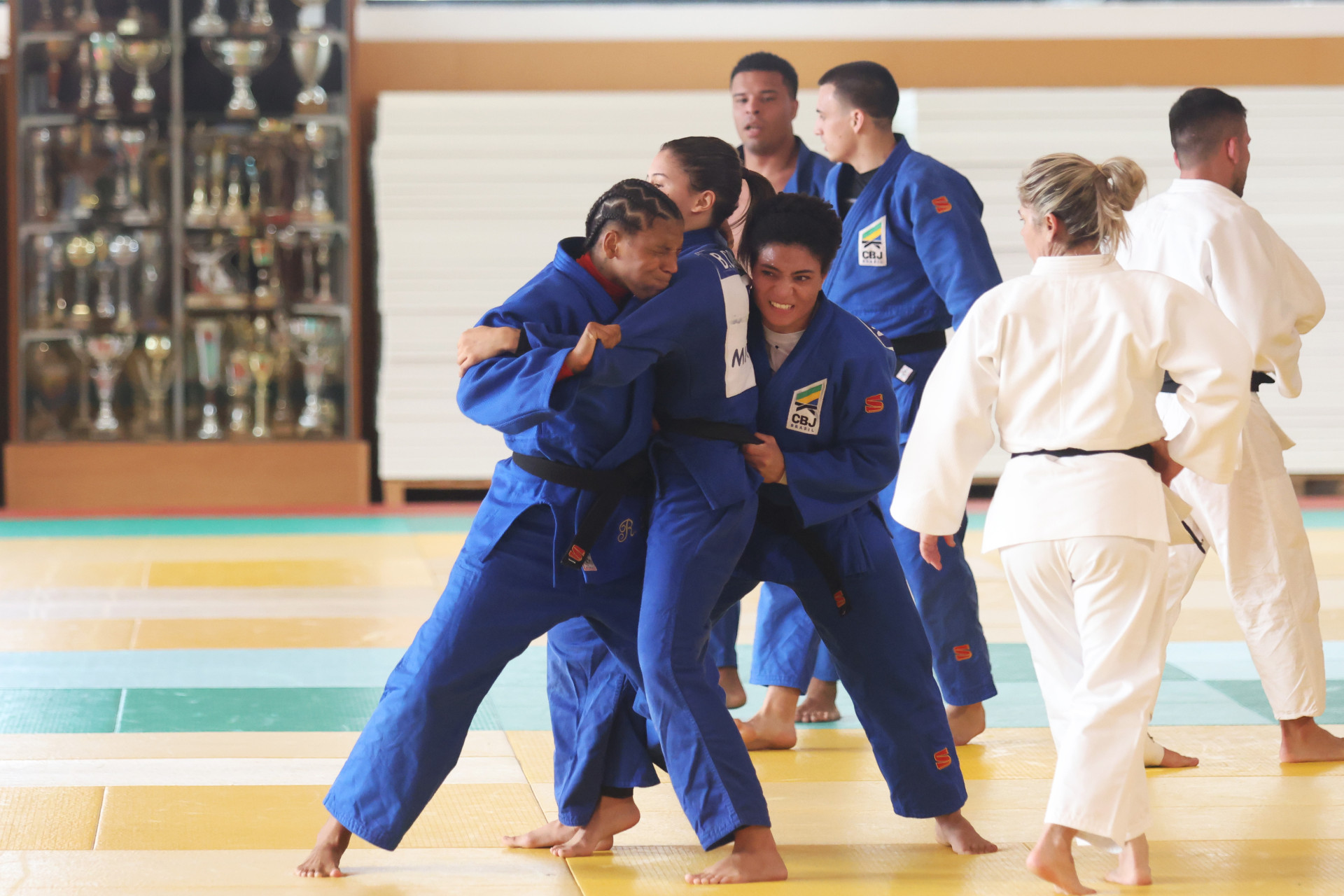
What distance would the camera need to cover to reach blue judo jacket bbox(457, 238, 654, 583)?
101 inches

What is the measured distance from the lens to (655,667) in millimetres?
2584

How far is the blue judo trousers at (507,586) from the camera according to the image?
2.59m

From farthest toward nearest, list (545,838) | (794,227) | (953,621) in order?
(953,621) < (545,838) < (794,227)

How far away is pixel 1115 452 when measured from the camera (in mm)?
2631

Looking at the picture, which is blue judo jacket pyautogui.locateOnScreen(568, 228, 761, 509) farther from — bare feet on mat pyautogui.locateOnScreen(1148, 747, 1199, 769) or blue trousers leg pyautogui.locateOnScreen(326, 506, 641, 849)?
bare feet on mat pyautogui.locateOnScreen(1148, 747, 1199, 769)

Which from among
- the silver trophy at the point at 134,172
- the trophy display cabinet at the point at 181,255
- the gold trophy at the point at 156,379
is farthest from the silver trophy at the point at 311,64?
the gold trophy at the point at 156,379

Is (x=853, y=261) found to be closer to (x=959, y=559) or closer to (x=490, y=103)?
(x=959, y=559)

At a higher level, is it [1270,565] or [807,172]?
[807,172]

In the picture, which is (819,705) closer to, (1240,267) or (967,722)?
(967,722)

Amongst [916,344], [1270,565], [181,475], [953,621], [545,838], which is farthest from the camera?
[181,475]

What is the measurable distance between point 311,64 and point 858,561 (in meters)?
6.58

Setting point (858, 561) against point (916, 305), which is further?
point (916, 305)

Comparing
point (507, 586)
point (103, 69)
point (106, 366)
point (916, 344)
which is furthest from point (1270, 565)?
point (103, 69)

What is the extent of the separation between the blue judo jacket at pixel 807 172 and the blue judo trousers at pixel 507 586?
172 cm
